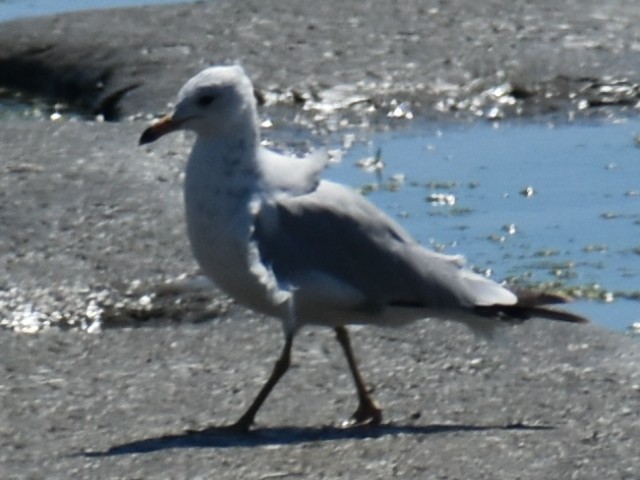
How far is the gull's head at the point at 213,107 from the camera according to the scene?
5.25 m

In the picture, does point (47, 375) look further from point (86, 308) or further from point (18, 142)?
point (18, 142)

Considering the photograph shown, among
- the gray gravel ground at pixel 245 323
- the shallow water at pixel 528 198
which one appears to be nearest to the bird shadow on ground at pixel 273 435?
the gray gravel ground at pixel 245 323

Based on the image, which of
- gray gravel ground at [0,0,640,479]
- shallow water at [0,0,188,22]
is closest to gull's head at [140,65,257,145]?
gray gravel ground at [0,0,640,479]

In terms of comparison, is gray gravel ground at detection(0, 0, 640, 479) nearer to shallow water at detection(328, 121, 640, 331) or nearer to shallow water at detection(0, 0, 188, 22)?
shallow water at detection(328, 121, 640, 331)

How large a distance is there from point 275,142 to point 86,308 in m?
2.62

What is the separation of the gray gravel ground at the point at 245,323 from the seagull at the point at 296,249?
26 centimetres

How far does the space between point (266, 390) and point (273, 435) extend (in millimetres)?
154

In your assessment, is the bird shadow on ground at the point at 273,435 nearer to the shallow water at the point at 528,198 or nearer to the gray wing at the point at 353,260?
the gray wing at the point at 353,260

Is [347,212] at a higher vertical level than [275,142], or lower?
higher

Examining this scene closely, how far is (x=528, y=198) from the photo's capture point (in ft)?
26.9

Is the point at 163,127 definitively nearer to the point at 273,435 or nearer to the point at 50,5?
the point at 273,435

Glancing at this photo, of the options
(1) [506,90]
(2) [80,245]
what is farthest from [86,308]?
(1) [506,90]

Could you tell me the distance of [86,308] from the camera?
6496 mm

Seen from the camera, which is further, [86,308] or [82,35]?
[82,35]
